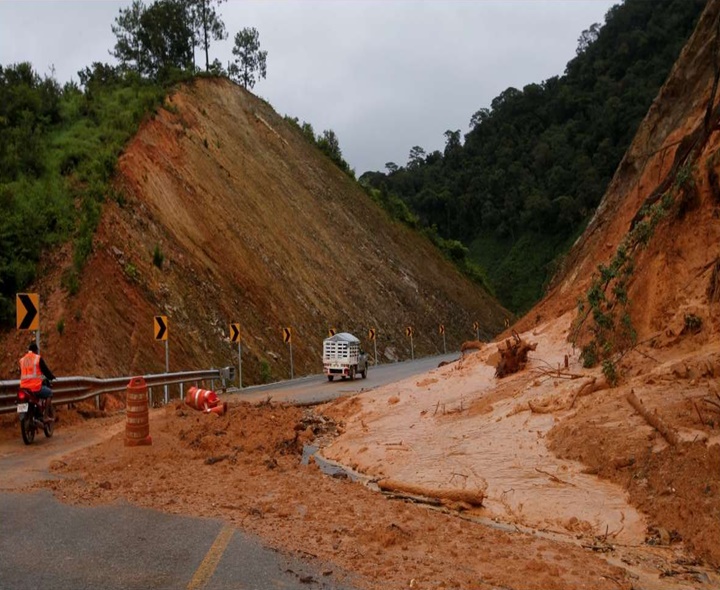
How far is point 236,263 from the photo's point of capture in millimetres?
31734

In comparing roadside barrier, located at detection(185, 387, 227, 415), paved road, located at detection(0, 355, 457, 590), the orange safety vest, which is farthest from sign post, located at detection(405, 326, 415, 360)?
paved road, located at detection(0, 355, 457, 590)

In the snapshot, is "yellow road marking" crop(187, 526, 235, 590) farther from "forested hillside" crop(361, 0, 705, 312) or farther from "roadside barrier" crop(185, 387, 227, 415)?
"forested hillside" crop(361, 0, 705, 312)

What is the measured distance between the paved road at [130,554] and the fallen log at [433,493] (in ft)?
8.91

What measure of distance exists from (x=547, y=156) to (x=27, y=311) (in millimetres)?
86853

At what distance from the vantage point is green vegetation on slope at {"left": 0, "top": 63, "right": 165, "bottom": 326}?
69.4ft

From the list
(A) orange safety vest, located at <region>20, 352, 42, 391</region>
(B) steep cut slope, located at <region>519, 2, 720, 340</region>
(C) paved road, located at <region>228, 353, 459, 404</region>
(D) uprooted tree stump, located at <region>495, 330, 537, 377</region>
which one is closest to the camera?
(B) steep cut slope, located at <region>519, 2, 720, 340</region>

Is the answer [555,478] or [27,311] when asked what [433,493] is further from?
[27,311]

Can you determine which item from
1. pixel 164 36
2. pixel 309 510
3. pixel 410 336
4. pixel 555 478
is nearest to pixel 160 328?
pixel 309 510

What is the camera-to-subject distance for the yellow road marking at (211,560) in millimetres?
5312

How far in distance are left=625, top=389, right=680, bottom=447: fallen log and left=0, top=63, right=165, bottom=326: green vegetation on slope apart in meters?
16.3

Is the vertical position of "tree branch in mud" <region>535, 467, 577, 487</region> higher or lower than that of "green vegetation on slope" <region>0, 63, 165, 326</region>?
lower

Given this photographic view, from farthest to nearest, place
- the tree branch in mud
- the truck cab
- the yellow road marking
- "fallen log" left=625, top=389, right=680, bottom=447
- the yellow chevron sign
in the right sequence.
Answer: the truck cab
the yellow chevron sign
the tree branch in mud
"fallen log" left=625, top=389, right=680, bottom=447
the yellow road marking

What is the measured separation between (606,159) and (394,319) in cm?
4785

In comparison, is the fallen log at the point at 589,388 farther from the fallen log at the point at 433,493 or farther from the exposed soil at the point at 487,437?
the fallen log at the point at 433,493
